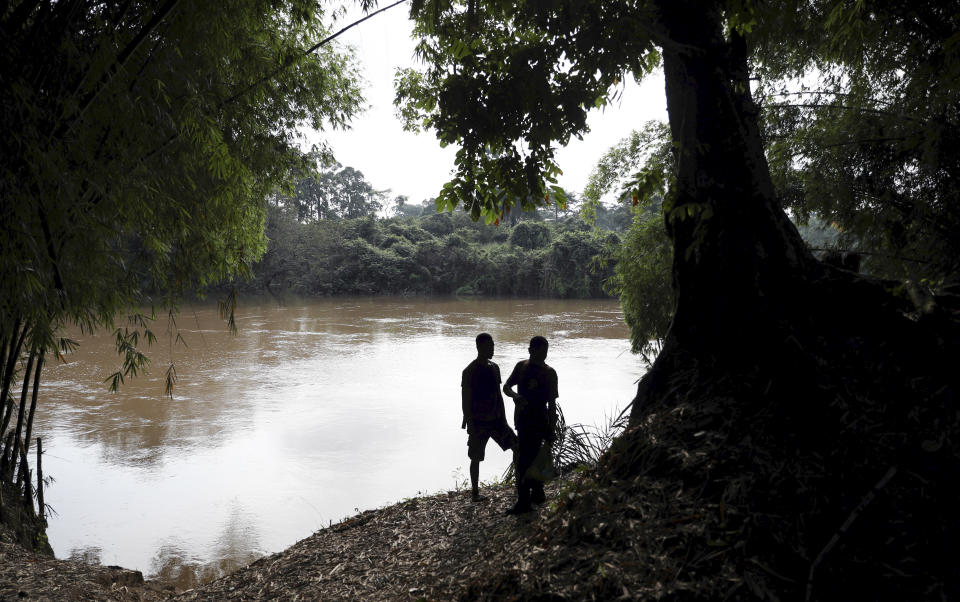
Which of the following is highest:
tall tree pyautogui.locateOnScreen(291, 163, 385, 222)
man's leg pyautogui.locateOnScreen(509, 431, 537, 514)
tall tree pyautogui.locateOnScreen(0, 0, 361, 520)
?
tall tree pyautogui.locateOnScreen(291, 163, 385, 222)

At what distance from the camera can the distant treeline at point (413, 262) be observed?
116 ft

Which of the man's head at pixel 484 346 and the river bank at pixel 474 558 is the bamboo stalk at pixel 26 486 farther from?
the man's head at pixel 484 346

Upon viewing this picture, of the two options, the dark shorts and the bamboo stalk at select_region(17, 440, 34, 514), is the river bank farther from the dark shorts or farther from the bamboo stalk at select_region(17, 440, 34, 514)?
the bamboo stalk at select_region(17, 440, 34, 514)

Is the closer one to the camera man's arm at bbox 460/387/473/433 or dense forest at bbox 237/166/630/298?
man's arm at bbox 460/387/473/433

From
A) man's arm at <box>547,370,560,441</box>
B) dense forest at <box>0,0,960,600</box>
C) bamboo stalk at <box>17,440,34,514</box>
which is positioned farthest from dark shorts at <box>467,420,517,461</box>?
bamboo stalk at <box>17,440,34,514</box>

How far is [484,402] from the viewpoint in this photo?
4.27m

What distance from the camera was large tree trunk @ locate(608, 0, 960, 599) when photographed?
2.06m

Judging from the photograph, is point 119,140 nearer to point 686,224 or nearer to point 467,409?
point 467,409

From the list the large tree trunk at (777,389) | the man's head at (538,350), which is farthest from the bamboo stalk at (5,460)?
the large tree trunk at (777,389)

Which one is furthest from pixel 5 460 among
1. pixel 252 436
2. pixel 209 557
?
pixel 252 436

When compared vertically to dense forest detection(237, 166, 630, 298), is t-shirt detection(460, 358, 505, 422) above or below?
below

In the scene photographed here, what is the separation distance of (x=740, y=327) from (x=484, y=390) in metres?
1.86

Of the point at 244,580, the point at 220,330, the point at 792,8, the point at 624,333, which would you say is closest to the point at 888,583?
the point at 792,8

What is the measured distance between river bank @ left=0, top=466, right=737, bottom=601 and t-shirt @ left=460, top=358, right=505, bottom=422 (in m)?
0.69
